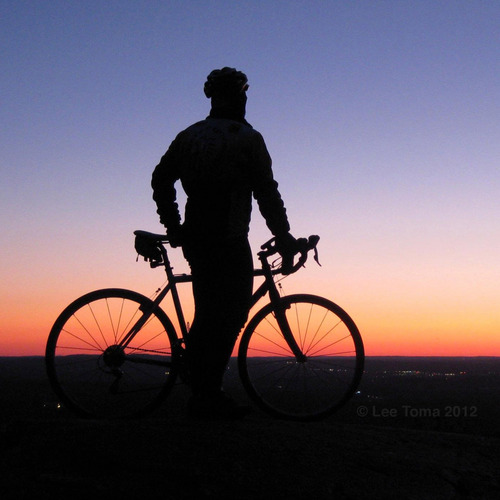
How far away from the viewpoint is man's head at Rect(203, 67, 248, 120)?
5203 mm

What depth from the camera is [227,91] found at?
5250 mm

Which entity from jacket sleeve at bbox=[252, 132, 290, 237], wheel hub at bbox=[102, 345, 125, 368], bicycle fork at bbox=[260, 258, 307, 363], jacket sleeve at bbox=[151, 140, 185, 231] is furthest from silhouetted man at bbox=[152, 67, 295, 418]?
wheel hub at bbox=[102, 345, 125, 368]

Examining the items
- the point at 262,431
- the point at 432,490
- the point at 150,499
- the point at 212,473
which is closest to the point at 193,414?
the point at 262,431

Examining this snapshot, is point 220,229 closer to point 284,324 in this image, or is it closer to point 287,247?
point 287,247

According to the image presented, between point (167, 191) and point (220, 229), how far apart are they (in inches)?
27.2

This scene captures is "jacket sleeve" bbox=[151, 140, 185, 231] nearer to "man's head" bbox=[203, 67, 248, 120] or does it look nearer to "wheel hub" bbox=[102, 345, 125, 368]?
"man's head" bbox=[203, 67, 248, 120]

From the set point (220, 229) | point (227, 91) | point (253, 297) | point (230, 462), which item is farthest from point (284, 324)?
point (227, 91)

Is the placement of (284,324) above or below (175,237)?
below

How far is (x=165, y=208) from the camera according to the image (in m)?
5.41

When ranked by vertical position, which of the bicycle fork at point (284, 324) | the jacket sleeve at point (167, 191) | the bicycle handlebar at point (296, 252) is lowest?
the bicycle fork at point (284, 324)

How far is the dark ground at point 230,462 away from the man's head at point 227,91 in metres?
2.45

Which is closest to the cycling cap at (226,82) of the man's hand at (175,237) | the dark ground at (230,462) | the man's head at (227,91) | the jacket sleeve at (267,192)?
the man's head at (227,91)

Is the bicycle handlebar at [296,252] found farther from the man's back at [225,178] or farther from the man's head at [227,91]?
the man's head at [227,91]

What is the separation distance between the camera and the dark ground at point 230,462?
12.4ft
